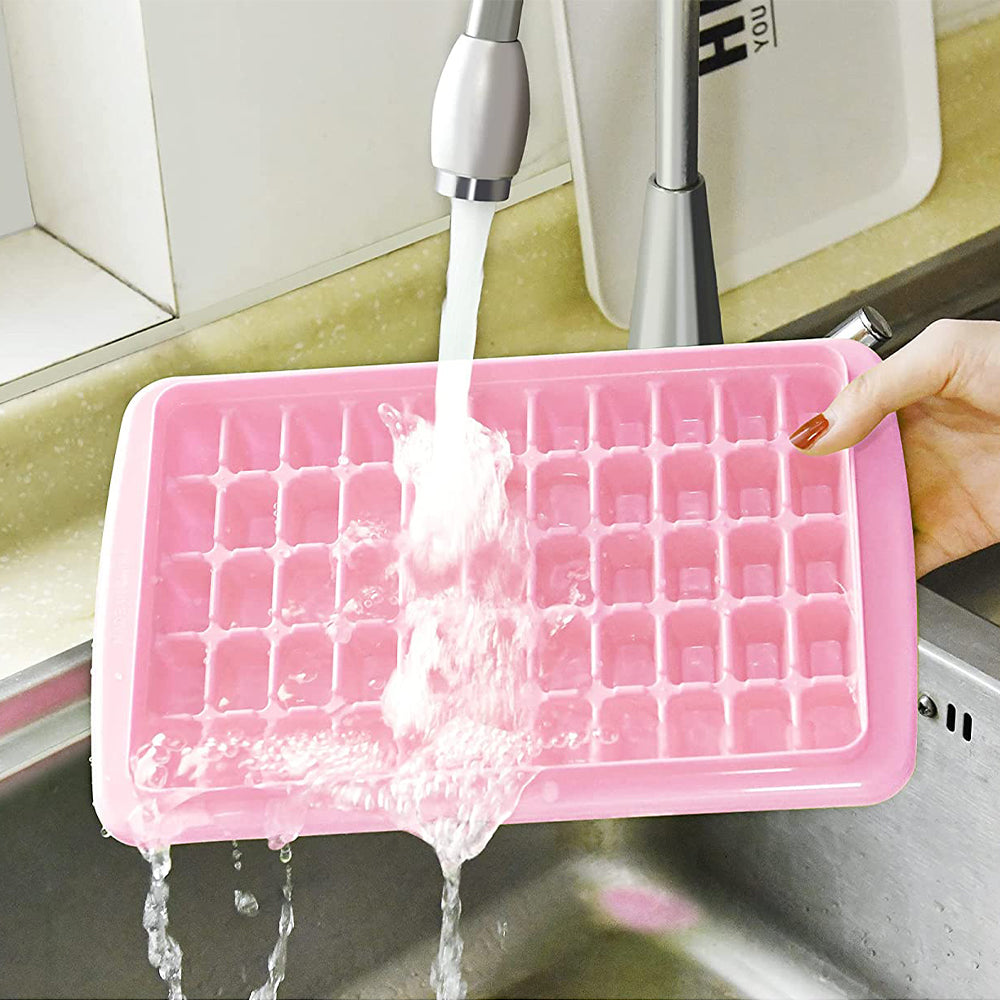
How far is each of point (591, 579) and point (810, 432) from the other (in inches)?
4.8

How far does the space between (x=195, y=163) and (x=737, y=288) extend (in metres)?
0.38

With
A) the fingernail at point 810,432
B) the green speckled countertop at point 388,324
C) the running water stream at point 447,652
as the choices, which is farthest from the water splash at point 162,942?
the fingernail at point 810,432

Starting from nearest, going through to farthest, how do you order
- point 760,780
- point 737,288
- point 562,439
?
point 760,780 → point 562,439 → point 737,288

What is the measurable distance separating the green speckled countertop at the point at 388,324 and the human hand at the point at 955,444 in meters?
0.16

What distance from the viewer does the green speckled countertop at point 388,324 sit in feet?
2.72

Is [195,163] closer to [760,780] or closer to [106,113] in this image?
[106,113]

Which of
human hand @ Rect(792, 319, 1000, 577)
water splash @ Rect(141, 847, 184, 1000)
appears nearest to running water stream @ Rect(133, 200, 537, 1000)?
water splash @ Rect(141, 847, 184, 1000)

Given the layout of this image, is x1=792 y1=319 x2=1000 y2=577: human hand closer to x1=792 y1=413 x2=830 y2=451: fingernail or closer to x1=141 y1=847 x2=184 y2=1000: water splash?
x1=792 y1=413 x2=830 y2=451: fingernail

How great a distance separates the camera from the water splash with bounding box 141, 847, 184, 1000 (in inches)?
29.8

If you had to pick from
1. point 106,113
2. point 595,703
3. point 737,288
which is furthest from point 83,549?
point 737,288

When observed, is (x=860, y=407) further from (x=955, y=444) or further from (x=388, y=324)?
(x=388, y=324)

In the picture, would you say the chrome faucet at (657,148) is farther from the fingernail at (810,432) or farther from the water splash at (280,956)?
the water splash at (280,956)

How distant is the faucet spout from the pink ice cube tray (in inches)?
4.4

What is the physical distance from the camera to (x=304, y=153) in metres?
0.88
